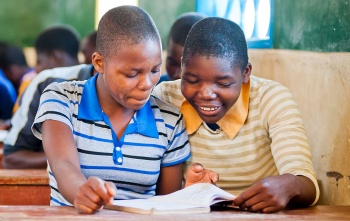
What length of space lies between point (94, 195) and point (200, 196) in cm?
36

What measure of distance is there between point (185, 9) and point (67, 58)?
37.2 inches

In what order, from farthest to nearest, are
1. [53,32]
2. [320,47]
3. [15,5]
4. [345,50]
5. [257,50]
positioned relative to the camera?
[15,5]
[53,32]
[257,50]
[320,47]
[345,50]

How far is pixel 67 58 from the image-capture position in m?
5.89

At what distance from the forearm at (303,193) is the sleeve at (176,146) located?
16.1 inches

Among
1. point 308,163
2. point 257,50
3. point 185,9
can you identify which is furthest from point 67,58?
point 308,163

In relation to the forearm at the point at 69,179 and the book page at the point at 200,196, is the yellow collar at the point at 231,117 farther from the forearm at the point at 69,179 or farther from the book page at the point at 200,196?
the forearm at the point at 69,179

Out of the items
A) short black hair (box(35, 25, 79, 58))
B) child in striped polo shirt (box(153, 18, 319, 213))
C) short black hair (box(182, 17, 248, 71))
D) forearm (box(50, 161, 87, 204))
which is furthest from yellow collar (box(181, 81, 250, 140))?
short black hair (box(35, 25, 79, 58))

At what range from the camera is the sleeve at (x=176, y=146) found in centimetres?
263

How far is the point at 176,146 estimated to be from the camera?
2641 mm

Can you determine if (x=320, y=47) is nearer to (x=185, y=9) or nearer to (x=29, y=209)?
(x=29, y=209)

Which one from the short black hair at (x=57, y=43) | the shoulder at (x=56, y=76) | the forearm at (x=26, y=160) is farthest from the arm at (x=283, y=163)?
the short black hair at (x=57, y=43)

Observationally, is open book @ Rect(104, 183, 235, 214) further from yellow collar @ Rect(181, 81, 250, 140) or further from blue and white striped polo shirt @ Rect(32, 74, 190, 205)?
yellow collar @ Rect(181, 81, 250, 140)

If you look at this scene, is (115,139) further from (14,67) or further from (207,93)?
(14,67)

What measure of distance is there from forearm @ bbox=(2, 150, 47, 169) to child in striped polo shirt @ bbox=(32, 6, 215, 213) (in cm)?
112
